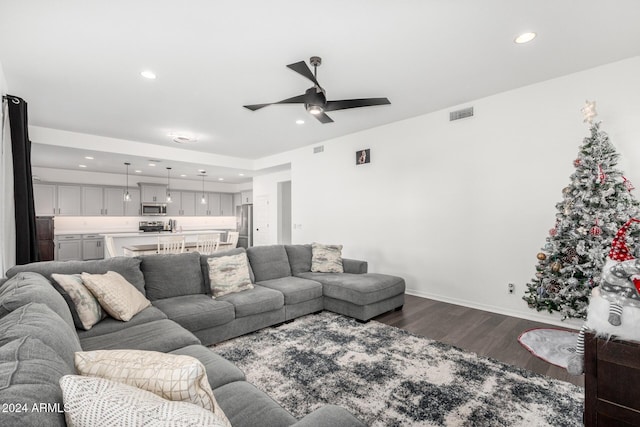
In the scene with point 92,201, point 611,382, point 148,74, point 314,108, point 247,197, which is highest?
point 148,74

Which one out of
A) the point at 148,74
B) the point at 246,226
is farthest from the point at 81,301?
the point at 246,226

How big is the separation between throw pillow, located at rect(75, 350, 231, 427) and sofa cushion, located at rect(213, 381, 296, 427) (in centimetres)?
34

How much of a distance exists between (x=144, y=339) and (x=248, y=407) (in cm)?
114

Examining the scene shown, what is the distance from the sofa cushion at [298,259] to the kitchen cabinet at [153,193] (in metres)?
6.83

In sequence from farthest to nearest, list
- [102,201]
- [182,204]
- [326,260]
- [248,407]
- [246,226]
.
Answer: [182,204]
[246,226]
[102,201]
[326,260]
[248,407]

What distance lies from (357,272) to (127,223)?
26.8ft

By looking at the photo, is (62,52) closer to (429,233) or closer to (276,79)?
(276,79)

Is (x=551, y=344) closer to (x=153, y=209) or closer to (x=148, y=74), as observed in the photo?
(x=148, y=74)

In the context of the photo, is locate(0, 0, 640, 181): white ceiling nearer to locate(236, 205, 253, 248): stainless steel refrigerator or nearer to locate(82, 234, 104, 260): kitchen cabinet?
locate(82, 234, 104, 260): kitchen cabinet

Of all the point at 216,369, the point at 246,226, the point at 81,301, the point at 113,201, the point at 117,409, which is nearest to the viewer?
the point at 117,409

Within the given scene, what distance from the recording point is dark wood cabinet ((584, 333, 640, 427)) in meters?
1.55

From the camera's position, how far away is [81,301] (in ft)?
7.34

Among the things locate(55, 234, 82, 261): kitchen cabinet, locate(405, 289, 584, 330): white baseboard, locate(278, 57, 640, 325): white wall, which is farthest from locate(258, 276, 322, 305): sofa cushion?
locate(55, 234, 82, 261): kitchen cabinet

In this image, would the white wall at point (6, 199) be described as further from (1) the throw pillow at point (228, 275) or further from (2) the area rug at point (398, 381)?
(2) the area rug at point (398, 381)
